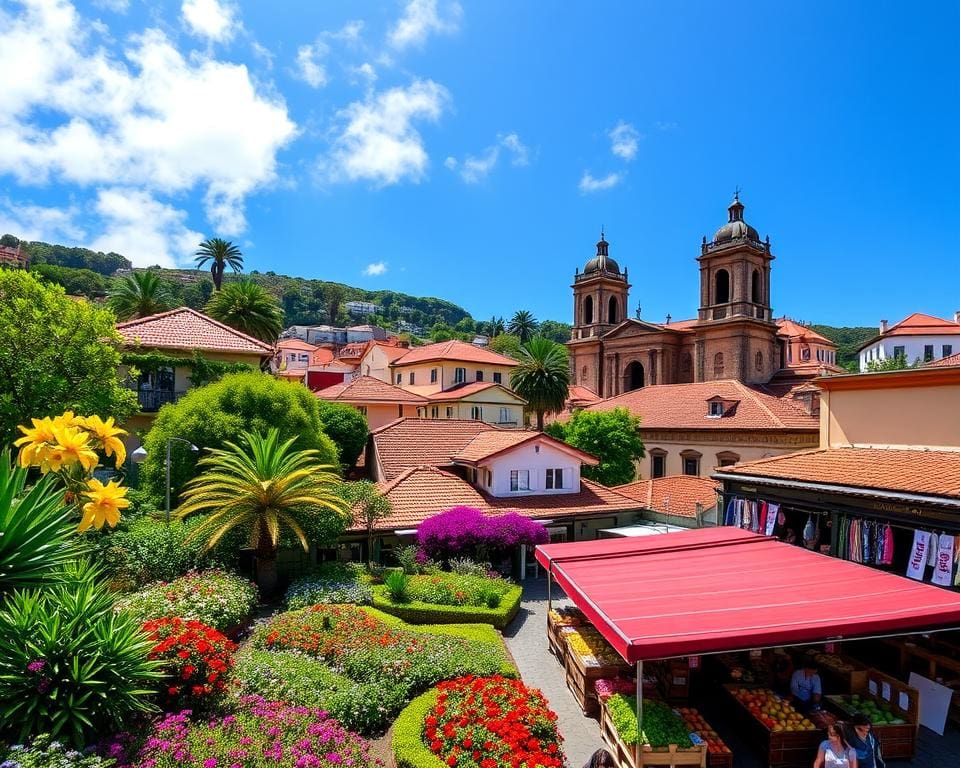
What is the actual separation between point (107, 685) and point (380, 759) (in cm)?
408

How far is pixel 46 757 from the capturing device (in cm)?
579

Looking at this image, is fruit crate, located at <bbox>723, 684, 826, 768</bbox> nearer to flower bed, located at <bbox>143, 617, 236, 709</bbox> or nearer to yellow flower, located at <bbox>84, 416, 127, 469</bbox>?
flower bed, located at <bbox>143, 617, 236, 709</bbox>

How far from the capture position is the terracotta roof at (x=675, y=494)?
899 inches

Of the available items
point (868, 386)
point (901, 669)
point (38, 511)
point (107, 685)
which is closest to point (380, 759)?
point (107, 685)

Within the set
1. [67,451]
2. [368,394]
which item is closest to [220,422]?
[67,451]

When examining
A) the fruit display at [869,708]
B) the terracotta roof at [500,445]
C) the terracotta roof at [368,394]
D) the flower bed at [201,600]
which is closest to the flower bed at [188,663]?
the flower bed at [201,600]

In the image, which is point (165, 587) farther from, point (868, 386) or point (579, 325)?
point (579, 325)

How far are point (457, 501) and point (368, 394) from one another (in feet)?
61.6

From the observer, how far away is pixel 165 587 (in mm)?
13445

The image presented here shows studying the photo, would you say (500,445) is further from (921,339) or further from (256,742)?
(921,339)

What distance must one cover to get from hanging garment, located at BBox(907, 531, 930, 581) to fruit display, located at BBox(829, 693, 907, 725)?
2.97m

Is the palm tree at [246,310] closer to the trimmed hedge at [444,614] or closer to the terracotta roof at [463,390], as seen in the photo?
the terracotta roof at [463,390]

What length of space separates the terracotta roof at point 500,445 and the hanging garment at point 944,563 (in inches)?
524

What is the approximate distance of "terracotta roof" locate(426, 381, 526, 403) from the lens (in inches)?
1689
